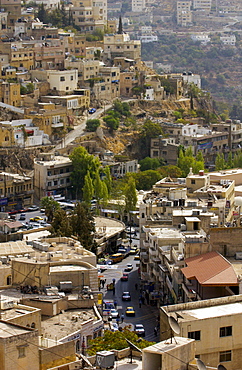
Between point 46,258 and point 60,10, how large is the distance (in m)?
69.2

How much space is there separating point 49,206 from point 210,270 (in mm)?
27808

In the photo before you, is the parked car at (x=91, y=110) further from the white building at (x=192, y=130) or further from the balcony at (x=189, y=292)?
the balcony at (x=189, y=292)

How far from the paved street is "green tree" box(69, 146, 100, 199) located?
711 inches

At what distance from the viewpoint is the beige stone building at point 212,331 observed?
29.7m

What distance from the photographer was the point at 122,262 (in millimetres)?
54969

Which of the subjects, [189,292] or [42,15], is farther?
[42,15]

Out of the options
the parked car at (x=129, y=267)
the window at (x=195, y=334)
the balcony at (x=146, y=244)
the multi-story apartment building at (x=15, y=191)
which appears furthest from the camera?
the multi-story apartment building at (x=15, y=191)

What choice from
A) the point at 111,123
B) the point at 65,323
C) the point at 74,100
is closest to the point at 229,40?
the point at 111,123

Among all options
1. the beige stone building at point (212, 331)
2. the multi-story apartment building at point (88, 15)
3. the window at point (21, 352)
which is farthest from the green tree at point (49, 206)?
the multi-story apartment building at point (88, 15)

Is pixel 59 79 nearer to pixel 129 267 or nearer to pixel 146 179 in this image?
pixel 146 179

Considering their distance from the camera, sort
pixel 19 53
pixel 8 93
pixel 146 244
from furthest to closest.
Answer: pixel 19 53
pixel 8 93
pixel 146 244

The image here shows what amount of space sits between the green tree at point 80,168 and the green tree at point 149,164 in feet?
25.4

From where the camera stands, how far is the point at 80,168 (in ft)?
241

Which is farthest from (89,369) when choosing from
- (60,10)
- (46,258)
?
(60,10)
